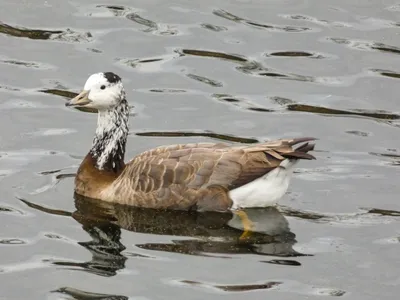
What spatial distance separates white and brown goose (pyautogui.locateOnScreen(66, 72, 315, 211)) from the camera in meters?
14.0

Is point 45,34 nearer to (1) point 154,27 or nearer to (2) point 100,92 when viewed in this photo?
(1) point 154,27

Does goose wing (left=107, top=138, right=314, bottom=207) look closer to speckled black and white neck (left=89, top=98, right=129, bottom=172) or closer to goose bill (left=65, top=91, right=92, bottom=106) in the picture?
speckled black and white neck (left=89, top=98, right=129, bottom=172)

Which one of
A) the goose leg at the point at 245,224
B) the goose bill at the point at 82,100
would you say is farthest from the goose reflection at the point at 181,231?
the goose bill at the point at 82,100

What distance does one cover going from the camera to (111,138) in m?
14.9

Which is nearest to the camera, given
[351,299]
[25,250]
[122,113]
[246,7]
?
[351,299]

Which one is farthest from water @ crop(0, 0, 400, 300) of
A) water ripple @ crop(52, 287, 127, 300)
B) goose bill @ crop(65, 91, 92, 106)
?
goose bill @ crop(65, 91, 92, 106)

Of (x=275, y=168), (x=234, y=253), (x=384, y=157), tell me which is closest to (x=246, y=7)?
(x=384, y=157)

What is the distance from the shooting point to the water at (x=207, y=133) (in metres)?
12.3

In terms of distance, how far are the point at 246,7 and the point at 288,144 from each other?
690 centimetres

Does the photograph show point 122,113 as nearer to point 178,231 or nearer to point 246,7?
point 178,231

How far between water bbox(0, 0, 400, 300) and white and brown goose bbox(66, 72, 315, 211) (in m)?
0.21

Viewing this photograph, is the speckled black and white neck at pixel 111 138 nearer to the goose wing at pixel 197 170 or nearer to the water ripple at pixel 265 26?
the goose wing at pixel 197 170

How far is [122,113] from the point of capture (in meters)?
14.9

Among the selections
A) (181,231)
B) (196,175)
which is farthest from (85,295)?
(196,175)
